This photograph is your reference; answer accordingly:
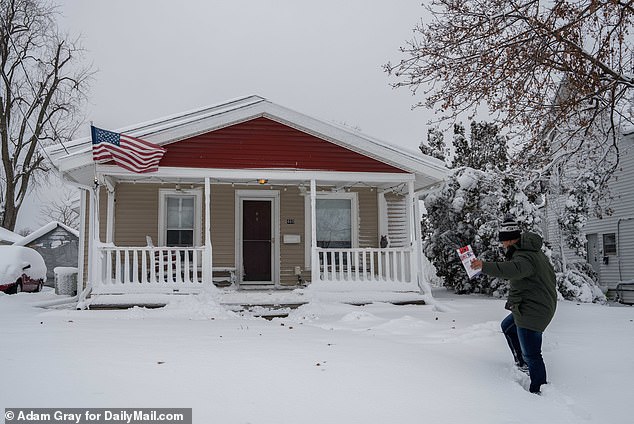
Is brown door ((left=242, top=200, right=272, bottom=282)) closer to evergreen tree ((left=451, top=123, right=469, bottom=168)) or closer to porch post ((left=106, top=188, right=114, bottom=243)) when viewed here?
porch post ((left=106, top=188, right=114, bottom=243))

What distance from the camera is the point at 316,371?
5.07 m

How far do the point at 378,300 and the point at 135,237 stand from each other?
588cm

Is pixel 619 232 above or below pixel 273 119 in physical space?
below

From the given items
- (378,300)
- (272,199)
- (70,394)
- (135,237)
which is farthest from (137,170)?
(70,394)

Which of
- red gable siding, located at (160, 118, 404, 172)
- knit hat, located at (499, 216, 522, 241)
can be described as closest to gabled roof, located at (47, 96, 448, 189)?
red gable siding, located at (160, 118, 404, 172)

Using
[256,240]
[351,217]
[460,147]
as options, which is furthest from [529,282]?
[460,147]

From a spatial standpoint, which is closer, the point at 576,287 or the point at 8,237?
the point at 576,287

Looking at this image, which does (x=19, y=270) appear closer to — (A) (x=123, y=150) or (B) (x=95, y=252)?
(B) (x=95, y=252)

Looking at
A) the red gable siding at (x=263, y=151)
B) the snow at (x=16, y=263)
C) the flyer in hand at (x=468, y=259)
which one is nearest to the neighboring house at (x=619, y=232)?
the red gable siding at (x=263, y=151)

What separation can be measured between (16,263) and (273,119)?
A: 9.86 meters

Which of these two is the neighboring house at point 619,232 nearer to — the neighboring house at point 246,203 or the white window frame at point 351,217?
the white window frame at point 351,217

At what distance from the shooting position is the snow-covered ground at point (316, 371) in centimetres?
405

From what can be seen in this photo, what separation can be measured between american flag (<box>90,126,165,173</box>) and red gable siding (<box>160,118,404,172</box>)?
699mm

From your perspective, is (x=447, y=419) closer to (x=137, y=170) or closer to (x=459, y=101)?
(x=459, y=101)
